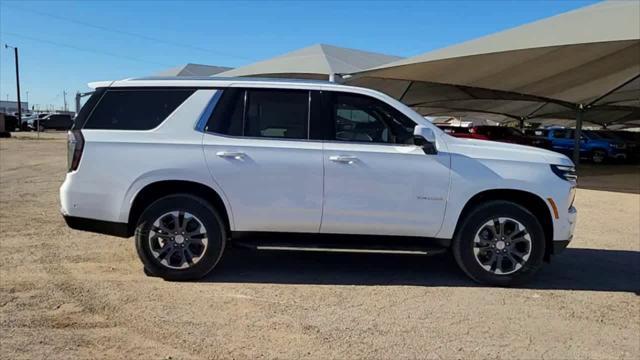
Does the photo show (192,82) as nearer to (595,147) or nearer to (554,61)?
(554,61)

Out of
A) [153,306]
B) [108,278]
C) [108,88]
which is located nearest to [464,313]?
[153,306]

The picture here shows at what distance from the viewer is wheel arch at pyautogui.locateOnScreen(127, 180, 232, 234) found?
17.4 feet

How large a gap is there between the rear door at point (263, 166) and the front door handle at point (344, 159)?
0.48ft

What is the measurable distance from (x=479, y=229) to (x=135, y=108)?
3622 mm

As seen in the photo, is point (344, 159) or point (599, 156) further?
point (599, 156)

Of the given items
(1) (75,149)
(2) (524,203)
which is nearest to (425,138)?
(2) (524,203)

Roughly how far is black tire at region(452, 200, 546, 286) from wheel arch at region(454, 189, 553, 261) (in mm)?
75

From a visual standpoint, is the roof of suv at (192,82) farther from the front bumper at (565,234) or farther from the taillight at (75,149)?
the front bumper at (565,234)

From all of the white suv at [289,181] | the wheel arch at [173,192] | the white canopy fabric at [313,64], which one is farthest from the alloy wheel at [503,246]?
the white canopy fabric at [313,64]

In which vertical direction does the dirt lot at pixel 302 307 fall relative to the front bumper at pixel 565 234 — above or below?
below

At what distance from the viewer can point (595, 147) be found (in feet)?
86.7

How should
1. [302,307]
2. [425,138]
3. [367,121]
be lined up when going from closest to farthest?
[302,307]
[425,138]
[367,121]

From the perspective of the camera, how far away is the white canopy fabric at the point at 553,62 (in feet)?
38.2

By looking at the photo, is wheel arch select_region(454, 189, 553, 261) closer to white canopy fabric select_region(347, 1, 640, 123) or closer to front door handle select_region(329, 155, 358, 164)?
front door handle select_region(329, 155, 358, 164)
